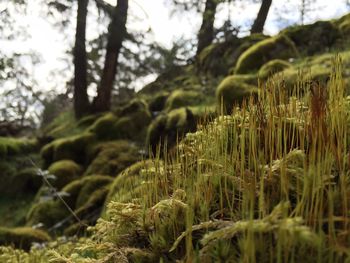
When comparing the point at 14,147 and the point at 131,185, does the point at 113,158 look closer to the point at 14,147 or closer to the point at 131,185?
the point at 14,147

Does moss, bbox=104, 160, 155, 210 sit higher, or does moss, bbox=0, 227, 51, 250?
moss, bbox=104, 160, 155, 210

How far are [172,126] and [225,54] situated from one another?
429 cm

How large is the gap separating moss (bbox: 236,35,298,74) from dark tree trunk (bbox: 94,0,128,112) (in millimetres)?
3744

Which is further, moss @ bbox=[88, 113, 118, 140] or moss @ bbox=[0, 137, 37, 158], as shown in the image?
moss @ bbox=[0, 137, 37, 158]

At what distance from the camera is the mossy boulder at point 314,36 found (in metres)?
8.12

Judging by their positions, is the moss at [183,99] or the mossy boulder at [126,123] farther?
the mossy boulder at [126,123]

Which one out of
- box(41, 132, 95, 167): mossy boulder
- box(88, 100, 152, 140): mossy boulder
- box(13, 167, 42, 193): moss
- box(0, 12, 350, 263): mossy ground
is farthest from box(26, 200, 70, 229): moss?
box(0, 12, 350, 263): mossy ground

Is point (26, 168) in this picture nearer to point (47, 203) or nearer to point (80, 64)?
point (47, 203)

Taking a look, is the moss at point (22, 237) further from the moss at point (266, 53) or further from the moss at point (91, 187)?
the moss at point (266, 53)

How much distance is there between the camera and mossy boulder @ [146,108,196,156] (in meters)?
6.47

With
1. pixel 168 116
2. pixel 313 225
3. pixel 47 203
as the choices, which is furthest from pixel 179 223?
pixel 47 203

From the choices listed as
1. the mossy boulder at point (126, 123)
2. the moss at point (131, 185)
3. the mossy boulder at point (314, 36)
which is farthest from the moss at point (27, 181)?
the mossy boulder at point (314, 36)

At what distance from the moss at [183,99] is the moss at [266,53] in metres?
1.04

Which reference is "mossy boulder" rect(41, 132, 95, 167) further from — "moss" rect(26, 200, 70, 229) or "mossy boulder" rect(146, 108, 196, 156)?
"mossy boulder" rect(146, 108, 196, 156)
